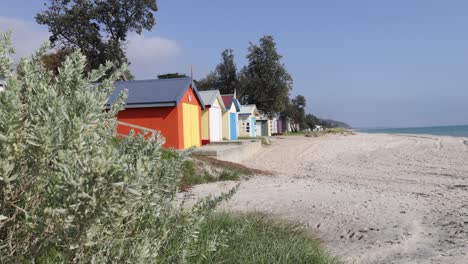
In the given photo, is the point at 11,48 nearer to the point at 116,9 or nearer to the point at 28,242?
the point at 28,242

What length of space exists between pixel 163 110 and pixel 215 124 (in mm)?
8360

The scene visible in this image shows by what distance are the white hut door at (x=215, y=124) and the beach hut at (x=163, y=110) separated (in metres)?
5.52

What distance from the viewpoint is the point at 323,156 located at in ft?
80.7

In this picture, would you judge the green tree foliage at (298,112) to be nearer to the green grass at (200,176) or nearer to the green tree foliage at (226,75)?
the green tree foliage at (226,75)

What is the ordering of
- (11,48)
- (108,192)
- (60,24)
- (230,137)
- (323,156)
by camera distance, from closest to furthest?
(108,192)
(11,48)
(323,156)
(230,137)
(60,24)

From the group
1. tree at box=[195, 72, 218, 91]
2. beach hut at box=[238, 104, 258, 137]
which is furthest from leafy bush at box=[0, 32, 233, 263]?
tree at box=[195, 72, 218, 91]

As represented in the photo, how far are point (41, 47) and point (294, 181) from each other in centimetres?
1160

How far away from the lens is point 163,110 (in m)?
19.3

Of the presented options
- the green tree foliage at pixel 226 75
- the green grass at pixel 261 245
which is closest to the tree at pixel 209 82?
the green tree foliage at pixel 226 75

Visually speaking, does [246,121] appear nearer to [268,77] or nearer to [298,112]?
[268,77]

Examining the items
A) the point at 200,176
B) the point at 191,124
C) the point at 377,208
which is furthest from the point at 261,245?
the point at 191,124

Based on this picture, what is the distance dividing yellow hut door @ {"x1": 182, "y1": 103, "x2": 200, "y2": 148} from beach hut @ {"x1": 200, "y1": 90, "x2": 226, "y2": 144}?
117 inches

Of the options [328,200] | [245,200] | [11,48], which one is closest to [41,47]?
[11,48]

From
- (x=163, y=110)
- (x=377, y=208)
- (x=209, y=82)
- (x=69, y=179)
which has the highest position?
(x=209, y=82)
